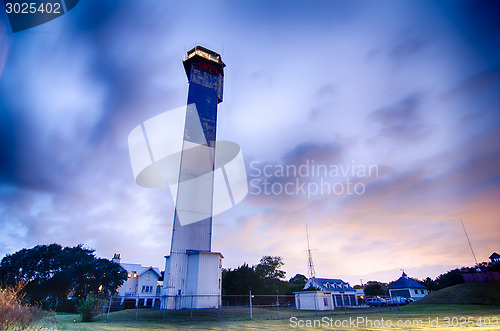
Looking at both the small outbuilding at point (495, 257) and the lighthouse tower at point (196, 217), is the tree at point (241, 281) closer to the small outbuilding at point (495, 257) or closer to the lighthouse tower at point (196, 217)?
the lighthouse tower at point (196, 217)

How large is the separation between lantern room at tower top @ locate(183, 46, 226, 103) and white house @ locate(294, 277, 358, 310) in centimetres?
2762

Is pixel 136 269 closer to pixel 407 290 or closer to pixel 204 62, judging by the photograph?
pixel 204 62

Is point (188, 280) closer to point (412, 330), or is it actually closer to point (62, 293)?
point (412, 330)

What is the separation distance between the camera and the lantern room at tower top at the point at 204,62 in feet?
108

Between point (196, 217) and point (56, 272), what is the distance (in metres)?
24.3

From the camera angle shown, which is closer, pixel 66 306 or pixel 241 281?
pixel 66 306

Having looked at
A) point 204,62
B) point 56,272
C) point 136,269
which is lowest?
point 56,272

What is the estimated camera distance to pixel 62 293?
33.0 m

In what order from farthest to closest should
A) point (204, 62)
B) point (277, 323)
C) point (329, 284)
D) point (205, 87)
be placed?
point (329, 284), point (204, 62), point (205, 87), point (277, 323)

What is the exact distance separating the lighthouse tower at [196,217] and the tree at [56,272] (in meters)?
17.5

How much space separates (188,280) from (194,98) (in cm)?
2033

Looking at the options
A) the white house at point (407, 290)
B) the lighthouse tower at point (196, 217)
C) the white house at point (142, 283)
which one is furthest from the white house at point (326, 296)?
the white house at point (142, 283)

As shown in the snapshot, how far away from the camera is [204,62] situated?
110 ft

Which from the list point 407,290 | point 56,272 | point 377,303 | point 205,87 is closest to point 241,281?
point 377,303
